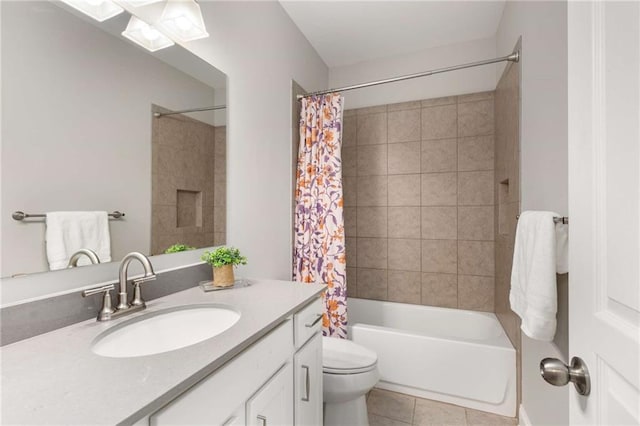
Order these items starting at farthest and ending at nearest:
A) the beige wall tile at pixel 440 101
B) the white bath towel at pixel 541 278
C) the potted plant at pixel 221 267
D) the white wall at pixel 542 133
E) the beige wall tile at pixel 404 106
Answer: the beige wall tile at pixel 404 106 < the beige wall tile at pixel 440 101 < the potted plant at pixel 221 267 < the white wall at pixel 542 133 < the white bath towel at pixel 541 278

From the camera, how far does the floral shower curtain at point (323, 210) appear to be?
216 centimetres

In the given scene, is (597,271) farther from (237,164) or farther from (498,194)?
(498,194)

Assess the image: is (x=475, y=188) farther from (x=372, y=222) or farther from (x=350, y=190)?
(x=350, y=190)

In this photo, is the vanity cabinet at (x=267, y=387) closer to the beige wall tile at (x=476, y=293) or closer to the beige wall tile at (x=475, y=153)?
the beige wall tile at (x=476, y=293)

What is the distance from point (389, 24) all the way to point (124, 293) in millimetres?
2410

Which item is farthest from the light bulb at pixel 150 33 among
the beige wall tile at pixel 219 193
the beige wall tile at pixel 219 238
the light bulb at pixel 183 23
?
the beige wall tile at pixel 219 238

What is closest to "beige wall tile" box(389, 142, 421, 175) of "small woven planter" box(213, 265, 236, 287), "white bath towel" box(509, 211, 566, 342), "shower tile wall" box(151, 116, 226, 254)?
"white bath towel" box(509, 211, 566, 342)

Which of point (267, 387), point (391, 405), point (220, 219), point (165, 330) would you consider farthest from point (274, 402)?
point (391, 405)

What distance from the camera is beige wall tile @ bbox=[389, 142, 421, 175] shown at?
2658 mm


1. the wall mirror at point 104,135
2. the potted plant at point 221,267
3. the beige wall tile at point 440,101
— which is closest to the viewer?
the wall mirror at point 104,135

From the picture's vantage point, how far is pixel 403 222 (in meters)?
2.71

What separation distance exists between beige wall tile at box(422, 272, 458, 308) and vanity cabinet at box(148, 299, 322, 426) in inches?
62.9

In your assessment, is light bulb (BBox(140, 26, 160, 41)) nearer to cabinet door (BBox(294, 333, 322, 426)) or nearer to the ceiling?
the ceiling

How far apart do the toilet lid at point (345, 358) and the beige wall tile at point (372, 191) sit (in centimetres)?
138
